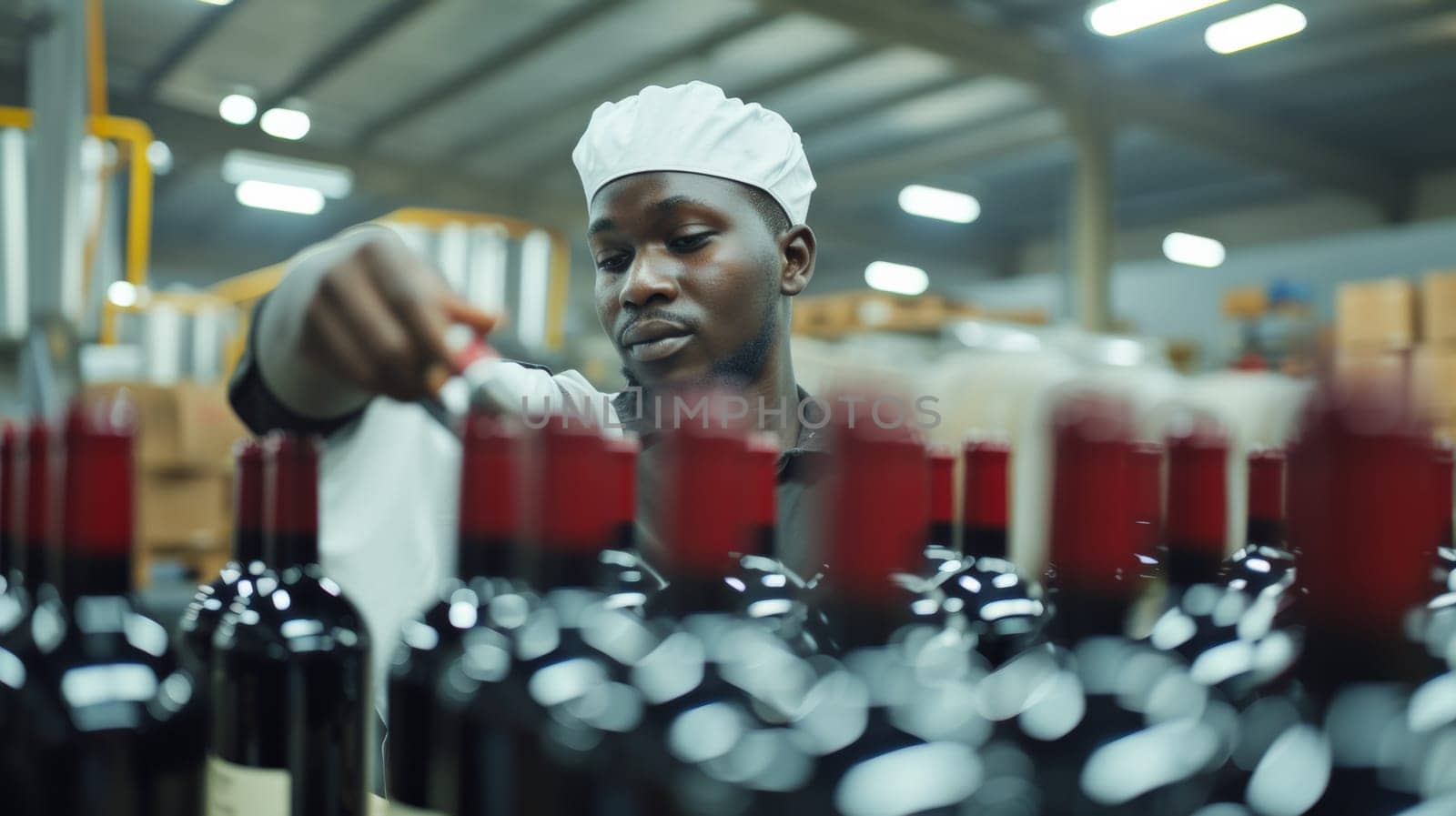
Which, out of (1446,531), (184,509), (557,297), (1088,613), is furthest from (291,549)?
(184,509)

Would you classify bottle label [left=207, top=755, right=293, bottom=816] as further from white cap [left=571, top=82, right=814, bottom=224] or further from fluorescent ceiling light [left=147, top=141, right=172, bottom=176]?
fluorescent ceiling light [left=147, top=141, right=172, bottom=176]

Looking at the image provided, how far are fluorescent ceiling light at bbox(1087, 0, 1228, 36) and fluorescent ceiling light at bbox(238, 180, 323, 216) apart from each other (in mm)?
3038

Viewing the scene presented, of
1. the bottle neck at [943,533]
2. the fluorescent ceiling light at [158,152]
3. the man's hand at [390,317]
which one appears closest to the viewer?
the man's hand at [390,317]

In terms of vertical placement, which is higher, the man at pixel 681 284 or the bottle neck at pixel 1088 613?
the man at pixel 681 284

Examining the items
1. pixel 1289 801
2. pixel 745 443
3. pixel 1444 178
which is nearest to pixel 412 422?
pixel 745 443

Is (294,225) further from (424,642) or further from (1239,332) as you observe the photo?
(424,642)

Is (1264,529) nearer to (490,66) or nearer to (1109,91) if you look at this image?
(490,66)

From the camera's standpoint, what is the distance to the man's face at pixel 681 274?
0.96 m

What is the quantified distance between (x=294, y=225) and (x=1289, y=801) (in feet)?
27.7

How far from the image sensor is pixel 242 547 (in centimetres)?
59

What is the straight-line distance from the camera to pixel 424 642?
1.74ft

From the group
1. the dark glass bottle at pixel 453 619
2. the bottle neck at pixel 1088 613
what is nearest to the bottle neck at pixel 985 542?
the bottle neck at pixel 1088 613

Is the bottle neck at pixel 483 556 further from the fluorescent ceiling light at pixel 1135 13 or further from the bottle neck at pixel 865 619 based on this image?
the fluorescent ceiling light at pixel 1135 13

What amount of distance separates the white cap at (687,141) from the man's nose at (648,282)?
83mm
